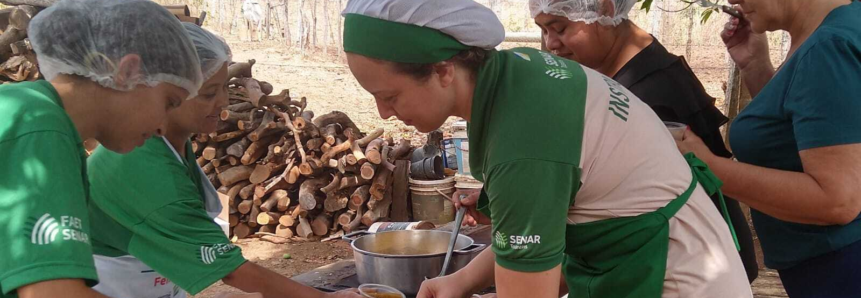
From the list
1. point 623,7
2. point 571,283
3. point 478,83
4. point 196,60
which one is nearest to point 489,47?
point 478,83

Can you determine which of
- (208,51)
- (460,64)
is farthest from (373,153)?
(460,64)

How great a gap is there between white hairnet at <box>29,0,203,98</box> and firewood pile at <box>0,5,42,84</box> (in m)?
5.95

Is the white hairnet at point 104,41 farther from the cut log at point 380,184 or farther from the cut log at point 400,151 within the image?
the cut log at point 400,151

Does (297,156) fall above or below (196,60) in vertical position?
below

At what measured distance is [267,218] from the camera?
7.40 meters

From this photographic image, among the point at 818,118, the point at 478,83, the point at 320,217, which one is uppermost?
the point at 478,83

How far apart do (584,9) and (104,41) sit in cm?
160

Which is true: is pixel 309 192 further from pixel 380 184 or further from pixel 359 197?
pixel 380 184

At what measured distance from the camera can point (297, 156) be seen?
7.22 meters

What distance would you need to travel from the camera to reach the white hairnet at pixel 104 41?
5.43 ft

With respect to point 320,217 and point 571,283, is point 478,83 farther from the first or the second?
point 320,217

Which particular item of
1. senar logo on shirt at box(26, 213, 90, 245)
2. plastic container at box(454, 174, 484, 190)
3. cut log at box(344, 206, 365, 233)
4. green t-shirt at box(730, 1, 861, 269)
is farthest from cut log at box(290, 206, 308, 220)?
senar logo on shirt at box(26, 213, 90, 245)

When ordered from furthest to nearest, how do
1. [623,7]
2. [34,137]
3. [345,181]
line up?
[345,181]
[623,7]
[34,137]

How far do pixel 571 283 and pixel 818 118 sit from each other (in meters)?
0.79
